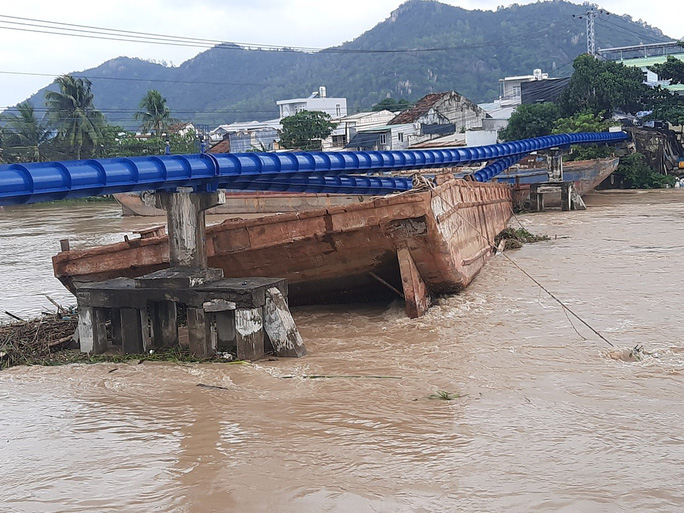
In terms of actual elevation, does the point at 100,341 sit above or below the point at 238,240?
below

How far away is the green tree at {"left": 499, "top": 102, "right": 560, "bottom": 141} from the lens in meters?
49.3

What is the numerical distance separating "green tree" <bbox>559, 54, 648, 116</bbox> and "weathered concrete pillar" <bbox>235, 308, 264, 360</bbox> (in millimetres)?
39893

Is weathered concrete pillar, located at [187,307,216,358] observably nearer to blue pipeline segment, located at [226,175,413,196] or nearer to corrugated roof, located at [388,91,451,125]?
blue pipeline segment, located at [226,175,413,196]

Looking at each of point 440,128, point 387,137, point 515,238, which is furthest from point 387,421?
point 440,128

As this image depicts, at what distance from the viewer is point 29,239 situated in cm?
3134

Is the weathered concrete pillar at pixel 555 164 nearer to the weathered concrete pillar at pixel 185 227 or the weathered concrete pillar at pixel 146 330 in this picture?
the weathered concrete pillar at pixel 185 227

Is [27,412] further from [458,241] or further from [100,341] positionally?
[458,241]

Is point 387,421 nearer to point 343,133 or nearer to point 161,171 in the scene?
point 161,171

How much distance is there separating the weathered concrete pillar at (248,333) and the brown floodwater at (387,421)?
38 centimetres

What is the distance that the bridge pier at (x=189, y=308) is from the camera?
10352 mm

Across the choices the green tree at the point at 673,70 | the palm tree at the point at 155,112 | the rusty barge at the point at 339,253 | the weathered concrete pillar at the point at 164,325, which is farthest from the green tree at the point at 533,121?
the weathered concrete pillar at the point at 164,325

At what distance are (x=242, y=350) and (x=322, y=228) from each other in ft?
9.71

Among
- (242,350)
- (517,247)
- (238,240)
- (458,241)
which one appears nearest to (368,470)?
(242,350)

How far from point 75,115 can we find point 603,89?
121 feet
